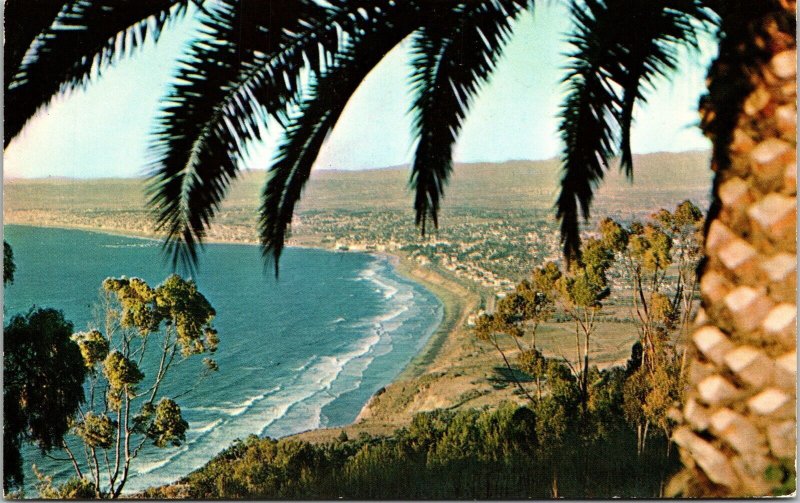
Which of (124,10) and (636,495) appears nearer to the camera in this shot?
(124,10)

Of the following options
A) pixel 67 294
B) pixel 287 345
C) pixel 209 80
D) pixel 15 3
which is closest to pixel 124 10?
pixel 209 80

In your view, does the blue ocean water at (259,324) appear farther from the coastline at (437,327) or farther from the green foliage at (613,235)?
the green foliage at (613,235)

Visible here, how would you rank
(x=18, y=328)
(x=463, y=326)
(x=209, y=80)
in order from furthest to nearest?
(x=463, y=326), (x=18, y=328), (x=209, y=80)

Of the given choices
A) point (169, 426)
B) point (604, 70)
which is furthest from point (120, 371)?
point (604, 70)

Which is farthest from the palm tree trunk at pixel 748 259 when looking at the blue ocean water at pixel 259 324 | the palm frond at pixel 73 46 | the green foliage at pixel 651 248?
the blue ocean water at pixel 259 324

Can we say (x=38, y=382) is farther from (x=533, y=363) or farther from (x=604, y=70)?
(x=604, y=70)

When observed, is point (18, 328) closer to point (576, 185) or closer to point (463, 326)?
point (463, 326)
